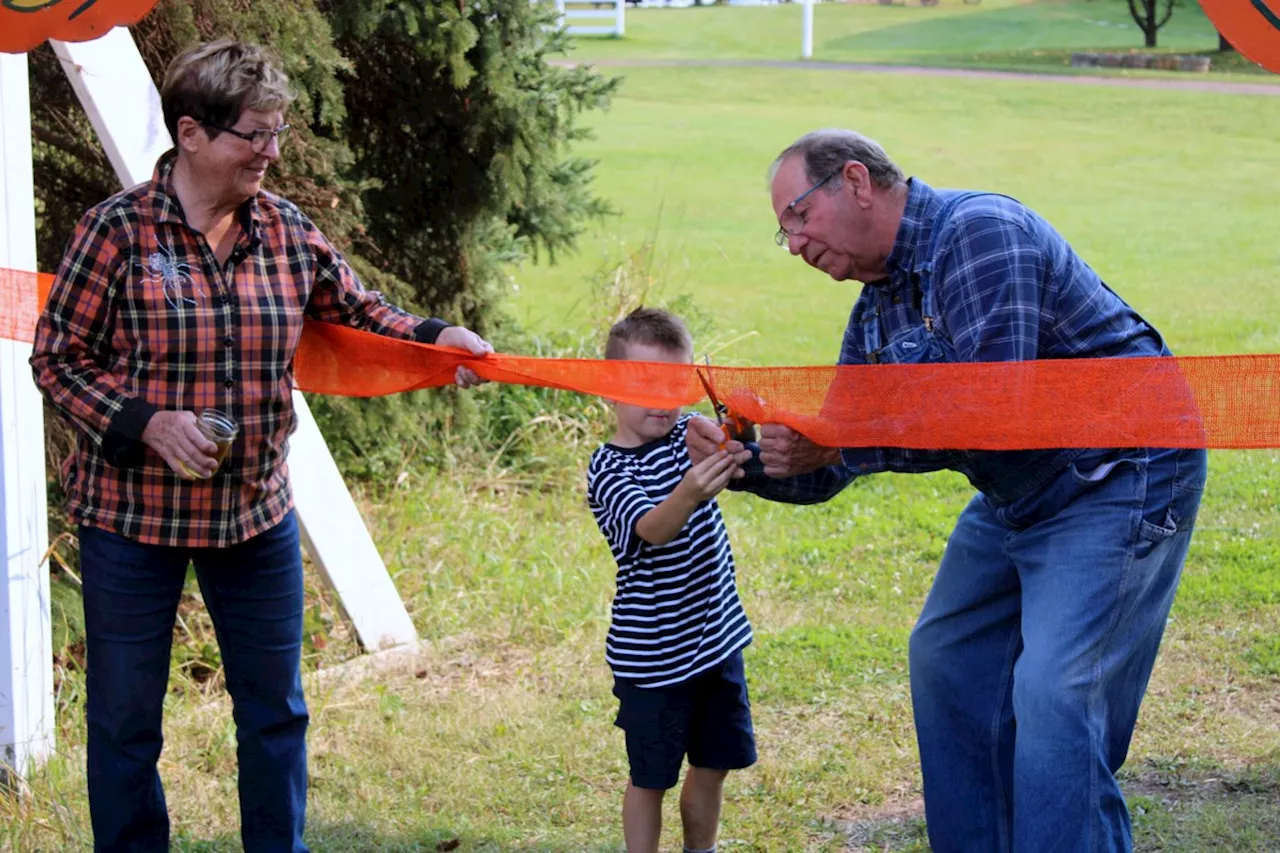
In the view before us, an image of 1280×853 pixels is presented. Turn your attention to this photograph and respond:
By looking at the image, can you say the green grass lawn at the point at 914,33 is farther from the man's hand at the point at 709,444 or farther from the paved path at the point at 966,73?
the man's hand at the point at 709,444

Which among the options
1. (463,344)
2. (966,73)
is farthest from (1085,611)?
(966,73)

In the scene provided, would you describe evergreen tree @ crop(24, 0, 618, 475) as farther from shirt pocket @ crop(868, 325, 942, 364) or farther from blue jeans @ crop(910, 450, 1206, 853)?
blue jeans @ crop(910, 450, 1206, 853)

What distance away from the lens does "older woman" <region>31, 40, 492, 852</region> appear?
11.1 feet

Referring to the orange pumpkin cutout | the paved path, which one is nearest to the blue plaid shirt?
the orange pumpkin cutout

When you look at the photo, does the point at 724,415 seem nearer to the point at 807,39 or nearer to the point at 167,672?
the point at 167,672

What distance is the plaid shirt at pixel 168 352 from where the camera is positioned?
338 cm

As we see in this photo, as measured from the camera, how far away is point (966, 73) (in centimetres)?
3291

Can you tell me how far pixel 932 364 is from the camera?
3.19 m

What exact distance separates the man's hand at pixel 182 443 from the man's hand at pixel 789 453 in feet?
4.27

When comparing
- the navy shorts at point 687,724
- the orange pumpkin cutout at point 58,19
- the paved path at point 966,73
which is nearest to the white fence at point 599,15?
the paved path at point 966,73

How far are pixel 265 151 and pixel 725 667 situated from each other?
174cm

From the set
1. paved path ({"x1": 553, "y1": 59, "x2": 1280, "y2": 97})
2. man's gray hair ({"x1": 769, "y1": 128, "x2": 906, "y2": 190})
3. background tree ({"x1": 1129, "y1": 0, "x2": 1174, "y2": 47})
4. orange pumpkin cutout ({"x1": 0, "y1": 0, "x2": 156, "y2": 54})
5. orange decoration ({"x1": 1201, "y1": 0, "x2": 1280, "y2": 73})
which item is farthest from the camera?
background tree ({"x1": 1129, "y1": 0, "x2": 1174, "y2": 47})

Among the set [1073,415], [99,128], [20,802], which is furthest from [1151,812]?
[99,128]

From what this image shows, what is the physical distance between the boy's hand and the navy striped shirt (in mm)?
172
